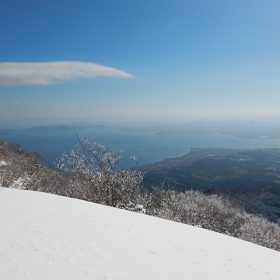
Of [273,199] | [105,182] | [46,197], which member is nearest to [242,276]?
[46,197]

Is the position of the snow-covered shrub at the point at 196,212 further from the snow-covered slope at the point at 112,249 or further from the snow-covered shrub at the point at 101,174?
the snow-covered slope at the point at 112,249

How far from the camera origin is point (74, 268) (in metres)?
6.81

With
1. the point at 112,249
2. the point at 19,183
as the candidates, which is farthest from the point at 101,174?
the point at 112,249

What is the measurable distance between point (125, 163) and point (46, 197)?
20596 mm

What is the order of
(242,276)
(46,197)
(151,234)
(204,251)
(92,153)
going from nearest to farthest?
(242,276)
(204,251)
(151,234)
(46,197)
(92,153)

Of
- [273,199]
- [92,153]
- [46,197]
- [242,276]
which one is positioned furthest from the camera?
[273,199]

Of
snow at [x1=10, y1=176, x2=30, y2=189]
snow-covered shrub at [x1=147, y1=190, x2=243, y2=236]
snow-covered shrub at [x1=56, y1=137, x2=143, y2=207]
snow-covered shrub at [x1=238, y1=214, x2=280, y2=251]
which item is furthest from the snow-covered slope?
snow-covered shrub at [x1=238, y1=214, x2=280, y2=251]

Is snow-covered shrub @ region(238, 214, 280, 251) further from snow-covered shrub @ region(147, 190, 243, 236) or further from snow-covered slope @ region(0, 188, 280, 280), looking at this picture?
snow-covered slope @ region(0, 188, 280, 280)

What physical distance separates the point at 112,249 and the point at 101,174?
870 inches

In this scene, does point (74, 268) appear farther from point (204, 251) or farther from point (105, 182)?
point (105, 182)

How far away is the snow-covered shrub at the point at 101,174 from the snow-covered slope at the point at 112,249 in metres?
16.9

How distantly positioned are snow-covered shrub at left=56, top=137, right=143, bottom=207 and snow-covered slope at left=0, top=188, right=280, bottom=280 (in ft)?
55.6

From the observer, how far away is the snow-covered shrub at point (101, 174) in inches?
1114

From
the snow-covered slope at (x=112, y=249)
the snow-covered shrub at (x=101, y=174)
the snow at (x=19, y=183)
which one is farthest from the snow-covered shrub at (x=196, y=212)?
the snow-covered slope at (x=112, y=249)
